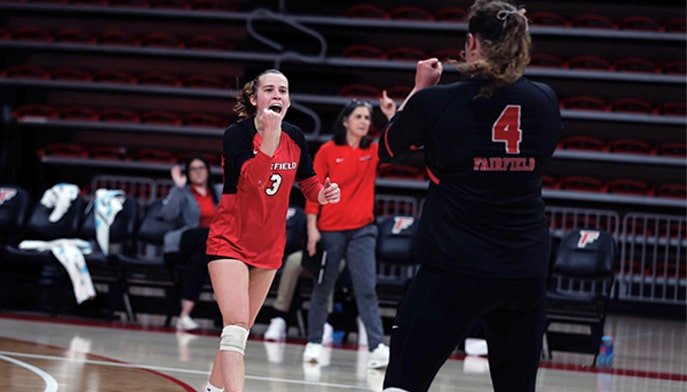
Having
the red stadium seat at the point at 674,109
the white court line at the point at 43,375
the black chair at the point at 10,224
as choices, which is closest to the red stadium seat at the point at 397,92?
the red stadium seat at the point at 674,109

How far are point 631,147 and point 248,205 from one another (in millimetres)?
10349

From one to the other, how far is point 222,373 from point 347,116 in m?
3.82

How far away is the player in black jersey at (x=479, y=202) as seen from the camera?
3.28m

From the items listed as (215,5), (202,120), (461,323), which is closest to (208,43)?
(215,5)

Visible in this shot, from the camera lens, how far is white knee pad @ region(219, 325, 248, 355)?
4641 millimetres

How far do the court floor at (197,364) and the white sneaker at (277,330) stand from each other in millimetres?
93

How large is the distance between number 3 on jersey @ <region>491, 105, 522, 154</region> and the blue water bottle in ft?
20.0

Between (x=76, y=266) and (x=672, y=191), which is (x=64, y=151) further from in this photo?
(x=672, y=191)

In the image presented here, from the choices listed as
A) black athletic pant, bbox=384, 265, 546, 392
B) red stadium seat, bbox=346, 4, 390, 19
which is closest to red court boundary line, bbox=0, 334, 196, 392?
black athletic pant, bbox=384, 265, 546, 392

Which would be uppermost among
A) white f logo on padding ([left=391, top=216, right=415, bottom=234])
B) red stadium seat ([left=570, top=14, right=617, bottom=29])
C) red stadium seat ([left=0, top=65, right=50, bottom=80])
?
red stadium seat ([left=570, top=14, right=617, bottom=29])

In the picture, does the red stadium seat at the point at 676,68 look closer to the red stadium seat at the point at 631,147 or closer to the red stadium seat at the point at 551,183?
the red stadium seat at the point at 631,147

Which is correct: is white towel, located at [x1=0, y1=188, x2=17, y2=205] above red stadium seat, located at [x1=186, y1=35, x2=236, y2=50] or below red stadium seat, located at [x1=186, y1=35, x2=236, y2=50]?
below

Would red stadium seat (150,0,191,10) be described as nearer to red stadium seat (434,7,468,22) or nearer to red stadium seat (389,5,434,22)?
red stadium seat (389,5,434,22)

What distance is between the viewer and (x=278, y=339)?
9.43 m
